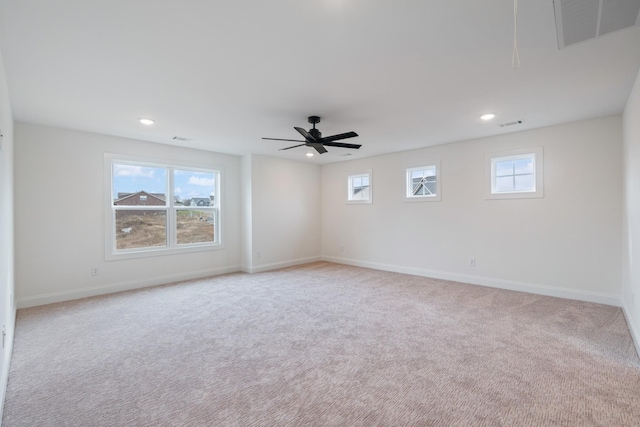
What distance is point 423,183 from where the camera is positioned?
19.1 ft

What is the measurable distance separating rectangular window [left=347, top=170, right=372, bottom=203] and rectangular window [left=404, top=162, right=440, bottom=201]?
2.92ft

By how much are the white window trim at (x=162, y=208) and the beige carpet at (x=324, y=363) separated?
0.89m

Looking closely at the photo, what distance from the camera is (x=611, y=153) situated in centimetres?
388

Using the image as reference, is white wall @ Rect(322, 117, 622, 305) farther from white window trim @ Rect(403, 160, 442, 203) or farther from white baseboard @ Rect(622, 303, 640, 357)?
white baseboard @ Rect(622, 303, 640, 357)

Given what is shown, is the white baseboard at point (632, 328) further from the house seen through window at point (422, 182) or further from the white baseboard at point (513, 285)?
the house seen through window at point (422, 182)

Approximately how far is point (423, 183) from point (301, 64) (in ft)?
13.2

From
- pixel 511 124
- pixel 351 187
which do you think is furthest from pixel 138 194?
pixel 511 124

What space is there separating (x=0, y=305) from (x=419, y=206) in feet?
18.4

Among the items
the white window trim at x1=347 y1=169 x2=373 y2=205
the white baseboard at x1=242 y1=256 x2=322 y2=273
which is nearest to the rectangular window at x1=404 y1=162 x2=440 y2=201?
the white window trim at x1=347 y1=169 x2=373 y2=205

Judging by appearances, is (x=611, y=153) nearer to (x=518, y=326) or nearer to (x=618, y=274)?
(x=618, y=274)

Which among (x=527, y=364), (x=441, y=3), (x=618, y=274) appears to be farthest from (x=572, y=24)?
(x=618, y=274)

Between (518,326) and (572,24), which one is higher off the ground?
(572,24)

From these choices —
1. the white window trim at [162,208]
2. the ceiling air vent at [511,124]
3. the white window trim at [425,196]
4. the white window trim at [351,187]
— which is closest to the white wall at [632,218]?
the ceiling air vent at [511,124]

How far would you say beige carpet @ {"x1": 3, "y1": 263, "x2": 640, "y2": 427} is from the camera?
1.92m
